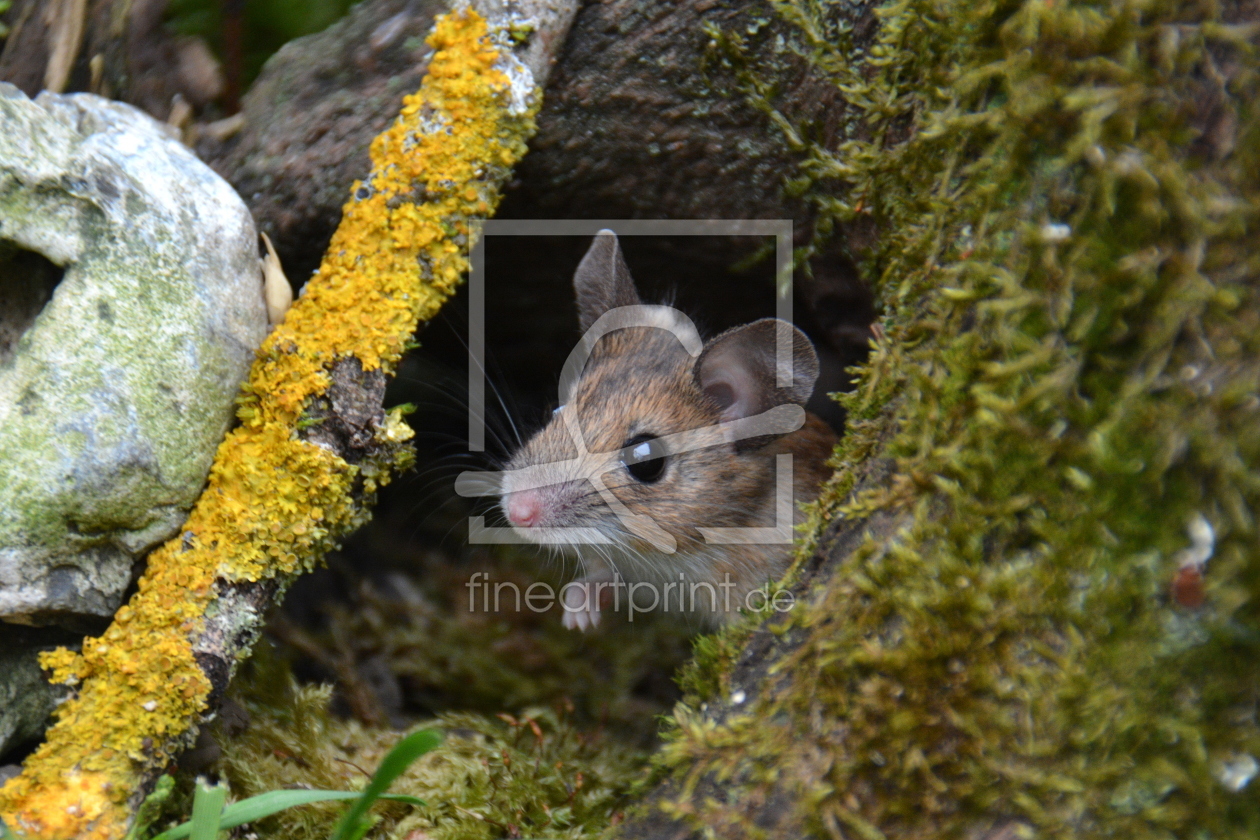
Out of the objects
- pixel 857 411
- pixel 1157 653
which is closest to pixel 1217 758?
pixel 1157 653

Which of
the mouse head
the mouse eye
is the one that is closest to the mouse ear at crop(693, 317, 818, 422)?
the mouse head

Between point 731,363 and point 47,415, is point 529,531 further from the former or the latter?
point 47,415

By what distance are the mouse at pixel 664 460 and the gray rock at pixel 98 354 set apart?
121cm

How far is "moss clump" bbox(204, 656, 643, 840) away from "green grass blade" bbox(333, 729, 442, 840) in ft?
2.33

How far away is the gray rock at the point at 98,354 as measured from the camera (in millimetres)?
2152

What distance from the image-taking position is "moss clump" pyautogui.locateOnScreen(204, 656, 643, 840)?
2.47m

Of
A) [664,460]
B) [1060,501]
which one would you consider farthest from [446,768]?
[1060,501]

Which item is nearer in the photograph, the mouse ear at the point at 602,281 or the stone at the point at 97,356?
the stone at the point at 97,356

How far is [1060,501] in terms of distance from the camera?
155 centimetres

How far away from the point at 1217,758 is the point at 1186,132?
1.08 meters

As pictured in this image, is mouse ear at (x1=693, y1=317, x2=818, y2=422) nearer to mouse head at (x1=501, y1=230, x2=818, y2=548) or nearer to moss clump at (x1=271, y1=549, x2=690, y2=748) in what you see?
mouse head at (x1=501, y1=230, x2=818, y2=548)

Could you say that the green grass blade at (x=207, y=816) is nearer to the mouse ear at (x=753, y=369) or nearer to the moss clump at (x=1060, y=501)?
the moss clump at (x=1060, y=501)

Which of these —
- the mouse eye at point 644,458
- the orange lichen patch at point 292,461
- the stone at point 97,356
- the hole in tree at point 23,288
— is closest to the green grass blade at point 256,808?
the orange lichen patch at point 292,461

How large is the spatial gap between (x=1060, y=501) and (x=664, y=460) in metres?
1.84
